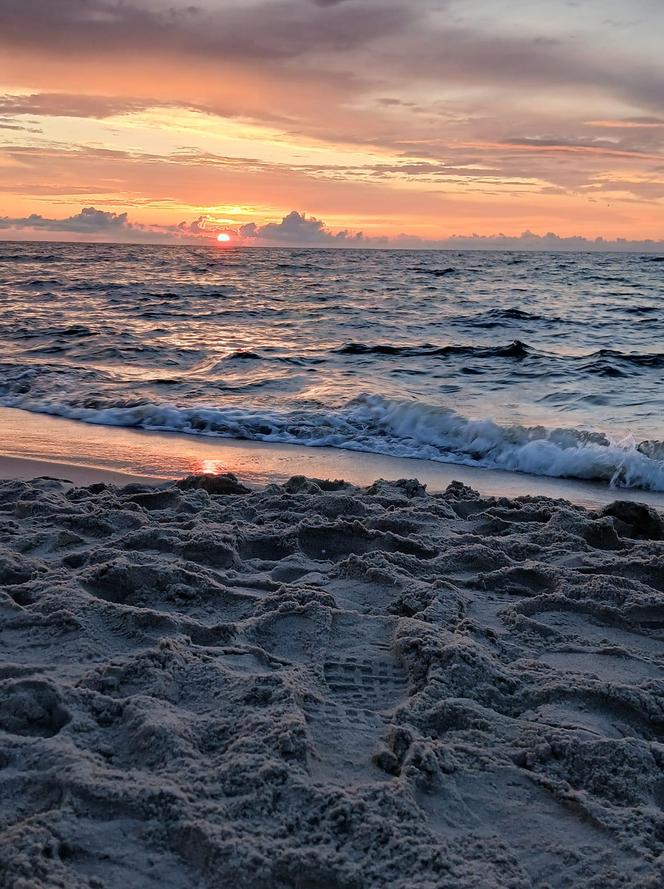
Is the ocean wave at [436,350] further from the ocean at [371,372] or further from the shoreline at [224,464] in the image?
the shoreline at [224,464]

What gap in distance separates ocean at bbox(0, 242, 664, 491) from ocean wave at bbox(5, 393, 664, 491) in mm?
19

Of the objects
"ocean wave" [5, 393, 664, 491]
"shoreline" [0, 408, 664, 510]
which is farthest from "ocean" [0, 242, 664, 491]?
"shoreline" [0, 408, 664, 510]

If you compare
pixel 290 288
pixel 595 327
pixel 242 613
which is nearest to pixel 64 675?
pixel 242 613

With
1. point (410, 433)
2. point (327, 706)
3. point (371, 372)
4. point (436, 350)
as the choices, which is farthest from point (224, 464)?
point (436, 350)

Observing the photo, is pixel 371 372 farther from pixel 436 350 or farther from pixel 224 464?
Result: pixel 224 464

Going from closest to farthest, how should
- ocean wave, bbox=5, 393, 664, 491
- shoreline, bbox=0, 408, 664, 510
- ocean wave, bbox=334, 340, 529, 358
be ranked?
shoreline, bbox=0, 408, 664, 510 → ocean wave, bbox=5, 393, 664, 491 → ocean wave, bbox=334, 340, 529, 358

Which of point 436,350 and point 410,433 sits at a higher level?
point 436,350

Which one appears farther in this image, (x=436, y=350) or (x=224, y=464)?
(x=436, y=350)

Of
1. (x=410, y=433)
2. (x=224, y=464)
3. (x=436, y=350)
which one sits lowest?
(x=224, y=464)

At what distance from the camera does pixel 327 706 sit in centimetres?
235

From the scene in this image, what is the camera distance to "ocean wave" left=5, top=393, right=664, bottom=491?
6.39 metres

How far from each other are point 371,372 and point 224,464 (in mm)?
5653

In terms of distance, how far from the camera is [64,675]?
A: 94.5 inches

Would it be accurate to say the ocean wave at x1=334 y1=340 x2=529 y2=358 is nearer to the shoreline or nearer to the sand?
the shoreline
